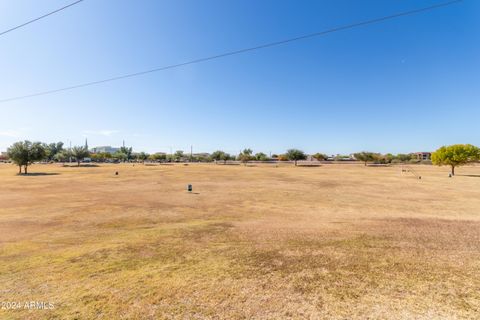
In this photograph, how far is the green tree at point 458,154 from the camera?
49412mm

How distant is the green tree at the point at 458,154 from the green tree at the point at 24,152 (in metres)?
105

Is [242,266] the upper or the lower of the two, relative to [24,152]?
lower

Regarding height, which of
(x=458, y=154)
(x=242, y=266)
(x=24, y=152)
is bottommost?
(x=242, y=266)

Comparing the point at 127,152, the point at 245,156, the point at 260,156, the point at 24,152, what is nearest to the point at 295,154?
the point at 245,156

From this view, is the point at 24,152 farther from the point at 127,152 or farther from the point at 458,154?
the point at 127,152

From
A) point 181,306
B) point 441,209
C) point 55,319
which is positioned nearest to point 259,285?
point 181,306

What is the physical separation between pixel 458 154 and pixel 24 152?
10743 centimetres

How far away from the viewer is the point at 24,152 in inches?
2158

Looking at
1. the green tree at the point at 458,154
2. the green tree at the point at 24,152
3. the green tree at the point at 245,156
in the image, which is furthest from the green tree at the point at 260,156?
the green tree at the point at 24,152

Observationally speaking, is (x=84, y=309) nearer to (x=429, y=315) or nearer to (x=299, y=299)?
(x=299, y=299)

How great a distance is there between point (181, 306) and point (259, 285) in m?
2.10

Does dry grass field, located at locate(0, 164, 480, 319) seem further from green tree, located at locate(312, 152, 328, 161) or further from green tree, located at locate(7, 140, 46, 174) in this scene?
green tree, located at locate(312, 152, 328, 161)

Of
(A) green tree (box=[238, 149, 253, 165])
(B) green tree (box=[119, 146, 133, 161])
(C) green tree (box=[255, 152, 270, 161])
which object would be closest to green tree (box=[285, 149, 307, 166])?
(A) green tree (box=[238, 149, 253, 165])

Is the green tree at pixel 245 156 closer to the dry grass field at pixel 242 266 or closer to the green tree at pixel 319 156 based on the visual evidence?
the green tree at pixel 319 156
